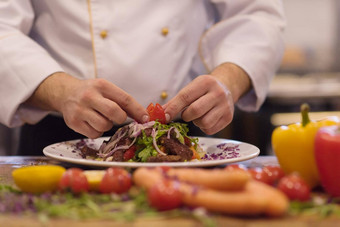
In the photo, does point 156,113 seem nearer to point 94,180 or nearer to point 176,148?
point 176,148

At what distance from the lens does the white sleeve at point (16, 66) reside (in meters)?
1.99

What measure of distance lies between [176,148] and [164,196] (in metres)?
0.68

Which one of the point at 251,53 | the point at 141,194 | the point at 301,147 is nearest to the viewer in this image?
the point at 141,194

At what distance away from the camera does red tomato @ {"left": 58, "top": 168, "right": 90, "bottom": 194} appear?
122 cm

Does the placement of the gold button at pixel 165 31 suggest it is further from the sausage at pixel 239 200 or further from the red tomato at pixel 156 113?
the sausage at pixel 239 200

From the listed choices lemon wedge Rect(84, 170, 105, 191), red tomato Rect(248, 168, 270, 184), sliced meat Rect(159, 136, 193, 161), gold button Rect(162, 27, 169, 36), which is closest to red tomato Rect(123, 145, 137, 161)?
sliced meat Rect(159, 136, 193, 161)

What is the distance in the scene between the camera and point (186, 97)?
1.81m

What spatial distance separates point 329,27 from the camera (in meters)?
6.16

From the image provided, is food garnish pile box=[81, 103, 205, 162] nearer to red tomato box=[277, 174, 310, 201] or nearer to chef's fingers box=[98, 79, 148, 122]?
chef's fingers box=[98, 79, 148, 122]

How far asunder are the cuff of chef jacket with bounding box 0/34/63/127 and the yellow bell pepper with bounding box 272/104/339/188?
1009mm

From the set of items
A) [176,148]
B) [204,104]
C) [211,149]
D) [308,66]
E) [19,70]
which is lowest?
[308,66]

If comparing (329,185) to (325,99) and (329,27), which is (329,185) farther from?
(329,27)

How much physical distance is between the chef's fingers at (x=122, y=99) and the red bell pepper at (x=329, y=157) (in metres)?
0.67

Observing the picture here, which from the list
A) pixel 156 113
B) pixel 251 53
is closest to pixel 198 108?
pixel 156 113
